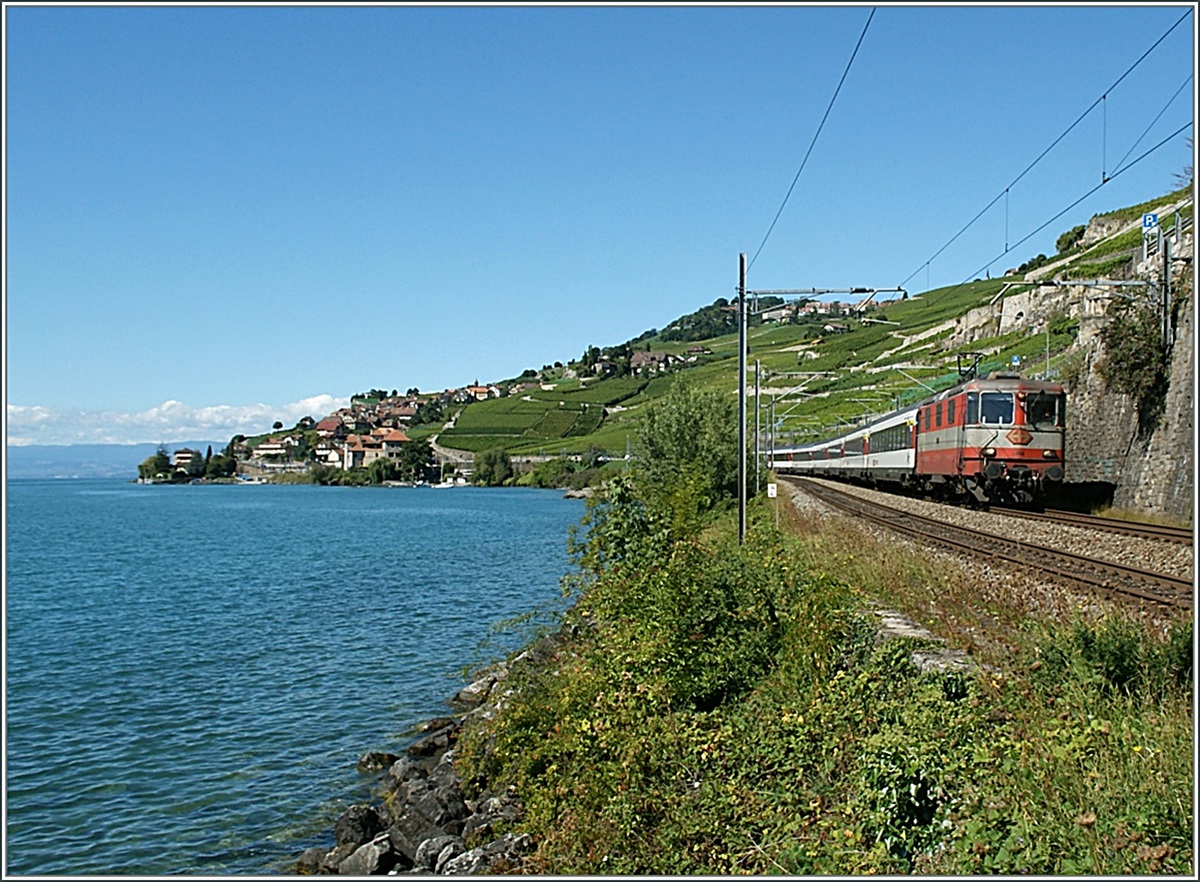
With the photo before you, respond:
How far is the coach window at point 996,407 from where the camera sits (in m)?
29.1

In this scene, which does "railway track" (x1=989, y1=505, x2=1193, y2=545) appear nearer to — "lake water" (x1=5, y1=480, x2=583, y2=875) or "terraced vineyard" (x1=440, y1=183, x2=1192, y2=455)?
"terraced vineyard" (x1=440, y1=183, x2=1192, y2=455)

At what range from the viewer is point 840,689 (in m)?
9.61

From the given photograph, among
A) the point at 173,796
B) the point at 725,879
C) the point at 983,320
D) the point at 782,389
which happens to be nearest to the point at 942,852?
the point at 725,879

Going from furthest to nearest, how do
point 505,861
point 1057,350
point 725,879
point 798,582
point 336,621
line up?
point 1057,350 → point 336,621 → point 798,582 → point 505,861 → point 725,879

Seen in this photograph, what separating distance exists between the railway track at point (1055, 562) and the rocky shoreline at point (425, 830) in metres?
8.48

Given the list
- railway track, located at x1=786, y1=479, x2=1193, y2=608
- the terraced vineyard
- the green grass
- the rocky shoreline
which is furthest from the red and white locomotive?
the rocky shoreline

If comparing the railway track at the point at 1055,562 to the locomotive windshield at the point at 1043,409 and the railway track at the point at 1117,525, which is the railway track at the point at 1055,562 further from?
the locomotive windshield at the point at 1043,409

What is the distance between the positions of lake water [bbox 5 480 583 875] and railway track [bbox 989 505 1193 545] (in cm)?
1327

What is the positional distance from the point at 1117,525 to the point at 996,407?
571 centimetres

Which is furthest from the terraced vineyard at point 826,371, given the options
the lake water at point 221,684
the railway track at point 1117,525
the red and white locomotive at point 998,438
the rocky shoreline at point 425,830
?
the rocky shoreline at point 425,830

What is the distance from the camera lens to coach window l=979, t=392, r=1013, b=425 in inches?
1147

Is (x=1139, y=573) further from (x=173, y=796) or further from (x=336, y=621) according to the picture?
(x=336, y=621)

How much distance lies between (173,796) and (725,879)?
40.3ft

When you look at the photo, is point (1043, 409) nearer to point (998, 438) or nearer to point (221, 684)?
point (998, 438)
